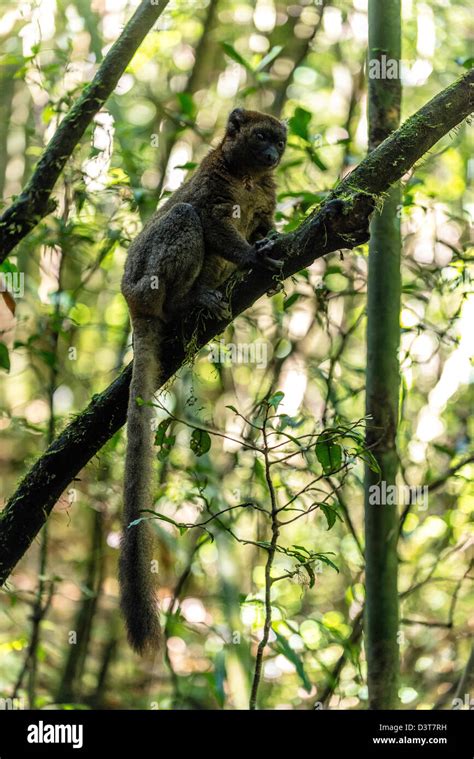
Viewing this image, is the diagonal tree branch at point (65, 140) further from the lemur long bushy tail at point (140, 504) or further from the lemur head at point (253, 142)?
the lemur head at point (253, 142)

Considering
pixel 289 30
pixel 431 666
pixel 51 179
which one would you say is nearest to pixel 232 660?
pixel 431 666

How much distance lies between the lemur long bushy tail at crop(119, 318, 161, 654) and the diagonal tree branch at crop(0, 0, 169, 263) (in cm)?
86

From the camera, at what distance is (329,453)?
137 inches

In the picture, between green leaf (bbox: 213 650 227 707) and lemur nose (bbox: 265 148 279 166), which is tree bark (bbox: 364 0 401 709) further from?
lemur nose (bbox: 265 148 279 166)

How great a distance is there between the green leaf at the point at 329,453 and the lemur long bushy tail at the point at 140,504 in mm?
920

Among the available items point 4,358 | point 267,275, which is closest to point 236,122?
point 267,275

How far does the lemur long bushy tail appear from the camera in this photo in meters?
3.58

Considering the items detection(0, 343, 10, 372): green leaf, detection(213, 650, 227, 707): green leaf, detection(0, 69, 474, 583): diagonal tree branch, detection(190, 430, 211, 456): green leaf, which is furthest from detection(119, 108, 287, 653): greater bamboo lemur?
detection(213, 650, 227, 707): green leaf

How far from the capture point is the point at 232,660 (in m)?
5.24

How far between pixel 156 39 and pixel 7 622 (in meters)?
5.98

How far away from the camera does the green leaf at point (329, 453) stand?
11.5ft

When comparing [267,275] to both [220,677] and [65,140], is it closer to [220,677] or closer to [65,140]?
[65,140]

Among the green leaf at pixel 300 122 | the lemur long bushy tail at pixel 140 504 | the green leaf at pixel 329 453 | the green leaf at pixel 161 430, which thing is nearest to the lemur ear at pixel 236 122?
the green leaf at pixel 300 122

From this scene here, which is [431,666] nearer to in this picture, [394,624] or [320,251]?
[394,624]
